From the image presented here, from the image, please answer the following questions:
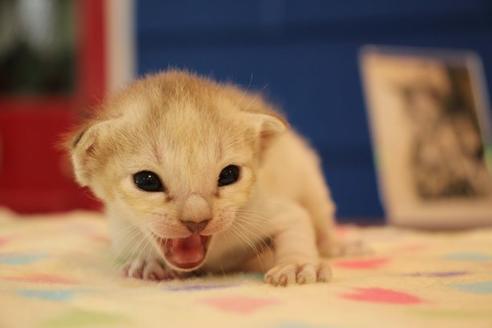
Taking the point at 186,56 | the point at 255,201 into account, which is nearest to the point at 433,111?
the point at 186,56

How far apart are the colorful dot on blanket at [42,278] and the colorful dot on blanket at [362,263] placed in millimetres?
617

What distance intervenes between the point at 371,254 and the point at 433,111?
64.7 inches

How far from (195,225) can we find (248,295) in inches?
7.0

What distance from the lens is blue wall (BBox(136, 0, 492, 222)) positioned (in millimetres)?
3537

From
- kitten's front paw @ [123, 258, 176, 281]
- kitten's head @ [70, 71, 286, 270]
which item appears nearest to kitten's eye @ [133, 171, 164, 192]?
kitten's head @ [70, 71, 286, 270]

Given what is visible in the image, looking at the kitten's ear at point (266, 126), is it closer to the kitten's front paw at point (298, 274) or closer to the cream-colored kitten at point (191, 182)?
the cream-colored kitten at point (191, 182)

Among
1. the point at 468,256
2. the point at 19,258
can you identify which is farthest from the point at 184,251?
the point at 468,256

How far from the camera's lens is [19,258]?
4.51 ft

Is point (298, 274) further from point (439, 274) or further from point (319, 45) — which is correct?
point (319, 45)

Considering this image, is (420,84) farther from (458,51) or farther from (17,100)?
(17,100)

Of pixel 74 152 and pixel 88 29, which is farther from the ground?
pixel 88 29

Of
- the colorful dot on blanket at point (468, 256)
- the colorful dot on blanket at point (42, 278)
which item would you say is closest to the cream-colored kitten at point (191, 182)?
the colorful dot on blanket at point (42, 278)

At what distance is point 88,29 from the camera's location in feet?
12.5

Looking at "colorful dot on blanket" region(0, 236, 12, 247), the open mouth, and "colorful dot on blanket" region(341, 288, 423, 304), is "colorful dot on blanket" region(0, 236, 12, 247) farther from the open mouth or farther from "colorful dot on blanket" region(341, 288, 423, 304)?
"colorful dot on blanket" region(341, 288, 423, 304)
